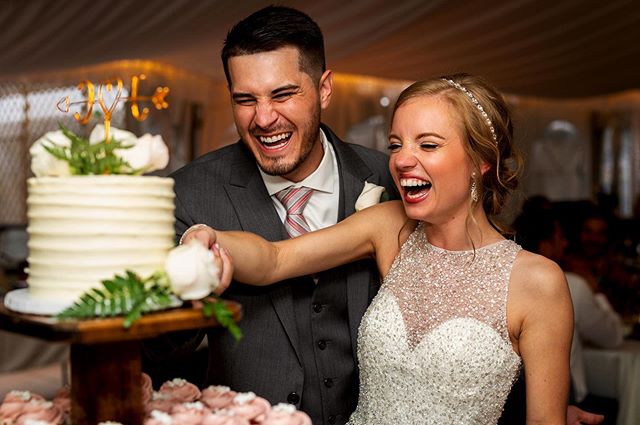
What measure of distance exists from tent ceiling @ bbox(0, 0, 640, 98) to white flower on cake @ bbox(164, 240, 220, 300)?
12.0 ft

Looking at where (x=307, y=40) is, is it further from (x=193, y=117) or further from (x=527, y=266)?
(x=193, y=117)

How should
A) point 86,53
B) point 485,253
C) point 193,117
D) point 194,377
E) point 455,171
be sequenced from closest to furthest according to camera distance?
point 455,171 < point 485,253 < point 194,377 < point 86,53 < point 193,117

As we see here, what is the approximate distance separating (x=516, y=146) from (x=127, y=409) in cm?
153

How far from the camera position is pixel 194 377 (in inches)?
182

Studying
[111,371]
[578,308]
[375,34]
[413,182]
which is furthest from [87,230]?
[375,34]

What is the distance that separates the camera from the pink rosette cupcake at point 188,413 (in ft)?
5.57

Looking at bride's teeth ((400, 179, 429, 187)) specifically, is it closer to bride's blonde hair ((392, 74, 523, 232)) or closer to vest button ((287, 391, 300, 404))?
bride's blonde hair ((392, 74, 523, 232))

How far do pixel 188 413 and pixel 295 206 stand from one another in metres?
1.22

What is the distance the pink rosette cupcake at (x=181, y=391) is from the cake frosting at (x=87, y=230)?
0.47 meters


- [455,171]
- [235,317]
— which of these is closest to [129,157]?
[235,317]

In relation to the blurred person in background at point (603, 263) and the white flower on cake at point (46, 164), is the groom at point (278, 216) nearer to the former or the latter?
the white flower on cake at point (46, 164)

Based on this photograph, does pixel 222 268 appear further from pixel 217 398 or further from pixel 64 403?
pixel 64 403

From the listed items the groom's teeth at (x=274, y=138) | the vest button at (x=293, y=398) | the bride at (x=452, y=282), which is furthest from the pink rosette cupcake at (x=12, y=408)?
the groom's teeth at (x=274, y=138)

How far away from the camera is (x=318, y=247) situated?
8.39 feet
